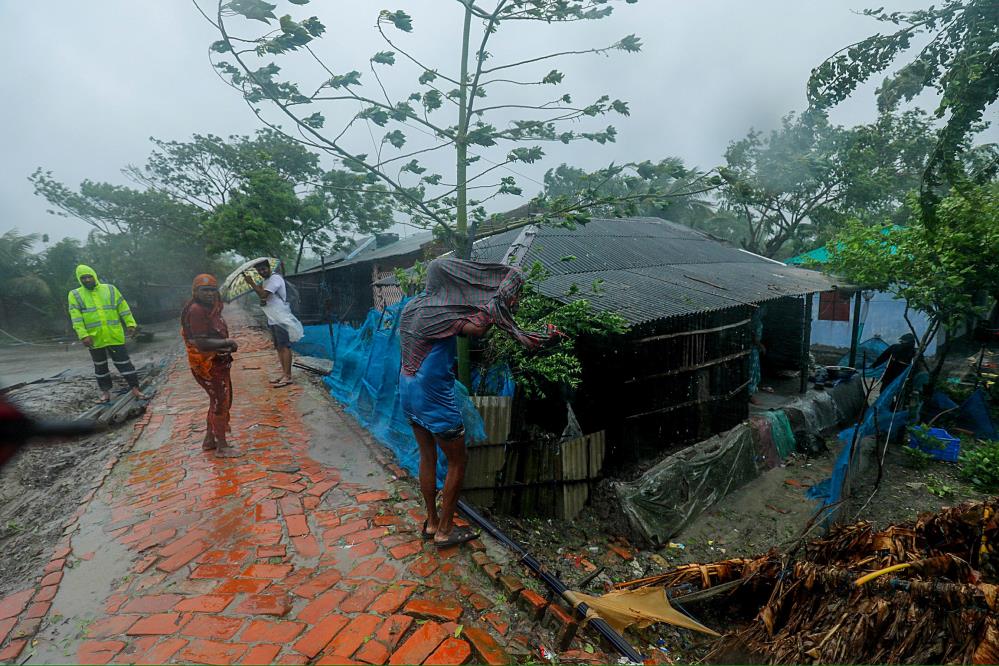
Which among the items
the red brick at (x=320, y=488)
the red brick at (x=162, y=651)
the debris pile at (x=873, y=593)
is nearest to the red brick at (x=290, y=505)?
the red brick at (x=320, y=488)

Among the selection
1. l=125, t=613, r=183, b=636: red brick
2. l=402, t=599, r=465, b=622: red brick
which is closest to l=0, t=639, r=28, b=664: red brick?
l=125, t=613, r=183, b=636: red brick

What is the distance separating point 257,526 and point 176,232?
83.4 feet

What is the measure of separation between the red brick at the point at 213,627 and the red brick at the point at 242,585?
0.19 meters

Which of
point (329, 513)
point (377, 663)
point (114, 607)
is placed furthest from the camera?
point (329, 513)

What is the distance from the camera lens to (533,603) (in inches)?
102

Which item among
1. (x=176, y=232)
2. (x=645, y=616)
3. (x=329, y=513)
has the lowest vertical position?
(x=645, y=616)

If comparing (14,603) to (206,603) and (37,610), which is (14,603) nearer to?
(37,610)

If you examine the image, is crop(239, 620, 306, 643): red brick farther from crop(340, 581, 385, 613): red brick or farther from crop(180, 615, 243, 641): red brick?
crop(340, 581, 385, 613): red brick

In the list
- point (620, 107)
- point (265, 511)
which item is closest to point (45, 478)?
point (265, 511)

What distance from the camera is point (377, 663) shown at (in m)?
2.11

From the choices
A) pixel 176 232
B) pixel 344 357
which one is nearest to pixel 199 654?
pixel 344 357

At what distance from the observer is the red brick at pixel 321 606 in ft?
7.82

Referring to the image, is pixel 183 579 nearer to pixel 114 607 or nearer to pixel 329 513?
pixel 114 607

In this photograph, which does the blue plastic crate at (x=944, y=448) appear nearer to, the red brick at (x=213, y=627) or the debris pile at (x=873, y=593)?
the debris pile at (x=873, y=593)
